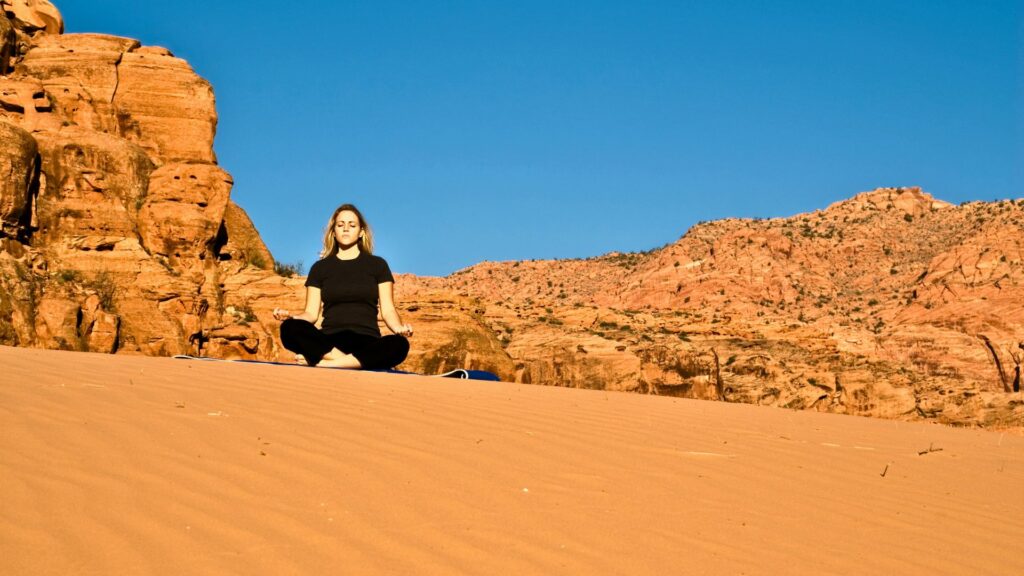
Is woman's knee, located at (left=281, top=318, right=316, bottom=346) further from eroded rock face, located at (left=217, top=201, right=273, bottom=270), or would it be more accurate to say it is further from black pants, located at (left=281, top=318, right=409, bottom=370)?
eroded rock face, located at (left=217, top=201, right=273, bottom=270)

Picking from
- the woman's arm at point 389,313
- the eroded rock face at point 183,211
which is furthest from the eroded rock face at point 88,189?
the woman's arm at point 389,313

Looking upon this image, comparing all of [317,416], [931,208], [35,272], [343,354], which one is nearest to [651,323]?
[35,272]

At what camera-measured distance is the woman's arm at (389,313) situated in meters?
10.1

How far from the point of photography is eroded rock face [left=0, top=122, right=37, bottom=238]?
934 inches

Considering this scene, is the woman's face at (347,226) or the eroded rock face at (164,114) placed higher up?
the eroded rock face at (164,114)

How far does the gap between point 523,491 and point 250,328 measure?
2019 cm

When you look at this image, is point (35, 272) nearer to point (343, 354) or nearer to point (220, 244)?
point (220, 244)

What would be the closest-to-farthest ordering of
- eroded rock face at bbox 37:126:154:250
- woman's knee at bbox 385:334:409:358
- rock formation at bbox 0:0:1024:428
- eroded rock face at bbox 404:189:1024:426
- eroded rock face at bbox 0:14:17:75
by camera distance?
woman's knee at bbox 385:334:409:358 < eroded rock face at bbox 404:189:1024:426 < rock formation at bbox 0:0:1024:428 < eroded rock face at bbox 37:126:154:250 < eroded rock face at bbox 0:14:17:75

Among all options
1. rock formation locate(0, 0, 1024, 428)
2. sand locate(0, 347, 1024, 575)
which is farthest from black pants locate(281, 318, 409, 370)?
rock formation locate(0, 0, 1024, 428)

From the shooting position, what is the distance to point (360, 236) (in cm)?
1043

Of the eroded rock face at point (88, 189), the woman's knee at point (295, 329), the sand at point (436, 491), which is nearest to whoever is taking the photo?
the sand at point (436, 491)

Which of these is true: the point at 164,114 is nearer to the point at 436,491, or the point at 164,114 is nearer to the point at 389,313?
the point at 389,313

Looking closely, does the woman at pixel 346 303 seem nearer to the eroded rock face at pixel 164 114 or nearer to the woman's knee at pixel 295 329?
the woman's knee at pixel 295 329

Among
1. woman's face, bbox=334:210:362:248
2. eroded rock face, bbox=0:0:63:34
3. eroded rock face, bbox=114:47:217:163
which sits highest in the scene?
eroded rock face, bbox=0:0:63:34
